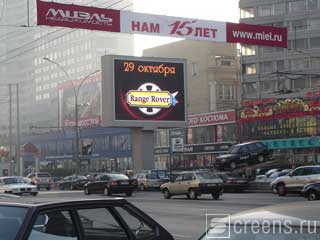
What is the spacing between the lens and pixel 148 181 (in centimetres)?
4500

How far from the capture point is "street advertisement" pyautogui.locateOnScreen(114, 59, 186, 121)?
49094 mm

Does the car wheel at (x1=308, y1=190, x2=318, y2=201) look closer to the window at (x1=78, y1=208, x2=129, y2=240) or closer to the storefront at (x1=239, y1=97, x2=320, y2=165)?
the window at (x1=78, y1=208, x2=129, y2=240)

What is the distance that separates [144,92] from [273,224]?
45367 millimetres

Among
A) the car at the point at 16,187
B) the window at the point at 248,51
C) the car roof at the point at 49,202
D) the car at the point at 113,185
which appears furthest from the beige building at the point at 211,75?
the car roof at the point at 49,202

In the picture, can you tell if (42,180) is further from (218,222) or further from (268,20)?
(218,222)

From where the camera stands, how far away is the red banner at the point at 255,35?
26503 mm

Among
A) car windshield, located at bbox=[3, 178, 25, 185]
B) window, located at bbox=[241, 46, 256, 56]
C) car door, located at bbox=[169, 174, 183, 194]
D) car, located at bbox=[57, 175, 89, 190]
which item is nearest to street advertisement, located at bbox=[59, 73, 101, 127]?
window, located at bbox=[241, 46, 256, 56]

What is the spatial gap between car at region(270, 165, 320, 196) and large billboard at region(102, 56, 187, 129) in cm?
1778

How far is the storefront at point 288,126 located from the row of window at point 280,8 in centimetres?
3207

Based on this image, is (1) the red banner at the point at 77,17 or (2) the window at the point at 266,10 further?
(2) the window at the point at 266,10

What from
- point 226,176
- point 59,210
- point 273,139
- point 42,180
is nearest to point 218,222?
point 59,210

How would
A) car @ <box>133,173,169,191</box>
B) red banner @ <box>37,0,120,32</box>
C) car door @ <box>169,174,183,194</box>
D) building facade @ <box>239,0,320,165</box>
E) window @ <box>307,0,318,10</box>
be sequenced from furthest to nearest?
window @ <box>307,0,318,10</box> → building facade @ <box>239,0,320,165</box> → car @ <box>133,173,169,191</box> → car door @ <box>169,174,183,194</box> → red banner @ <box>37,0,120,32</box>

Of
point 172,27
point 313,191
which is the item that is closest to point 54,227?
point 172,27

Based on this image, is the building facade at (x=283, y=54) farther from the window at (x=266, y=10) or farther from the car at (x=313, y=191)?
the car at (x=313, y=191)
